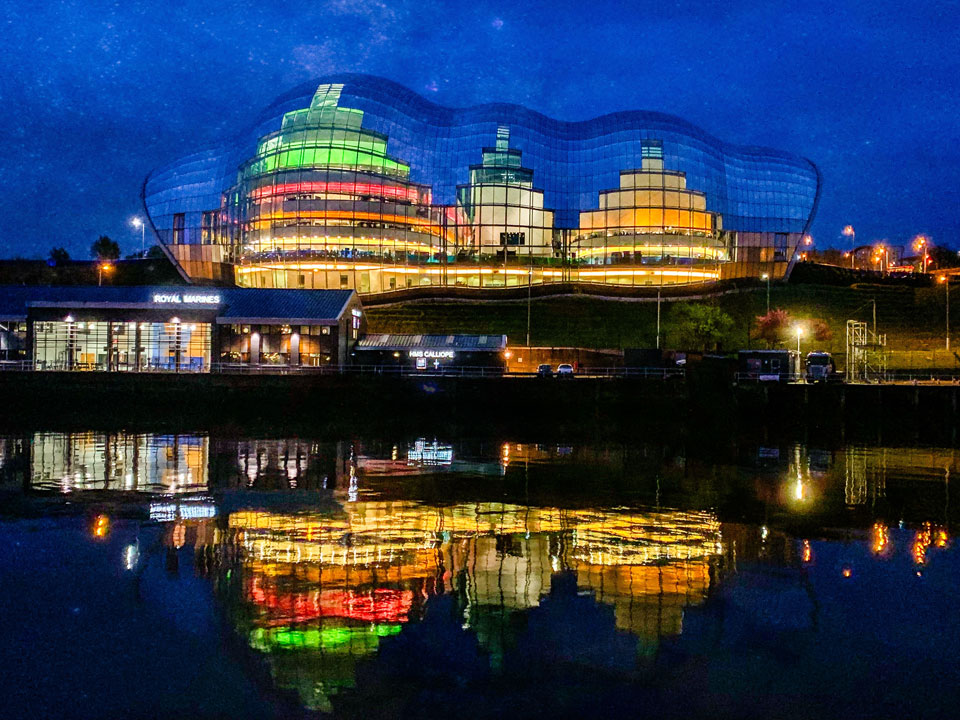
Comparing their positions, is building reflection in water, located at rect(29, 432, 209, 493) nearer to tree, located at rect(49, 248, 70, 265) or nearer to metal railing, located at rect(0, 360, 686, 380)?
metal railing, located at rect(0, 360, 686, 380)

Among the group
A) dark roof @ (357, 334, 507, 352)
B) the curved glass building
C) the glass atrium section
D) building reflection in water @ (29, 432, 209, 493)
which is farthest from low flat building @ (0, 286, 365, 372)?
the curved glass building

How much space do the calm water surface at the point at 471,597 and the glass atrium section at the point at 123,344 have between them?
37389 millimetres

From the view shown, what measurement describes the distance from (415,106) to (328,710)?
10682cm

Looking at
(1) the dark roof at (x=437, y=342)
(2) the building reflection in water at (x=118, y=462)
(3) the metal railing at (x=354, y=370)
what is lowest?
(2) the building reflection in water at (x=118, y=462)

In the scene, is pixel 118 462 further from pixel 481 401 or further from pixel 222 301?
pixel 222 301

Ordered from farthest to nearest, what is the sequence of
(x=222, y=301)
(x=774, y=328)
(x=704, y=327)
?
(x=774, y=328) < (x=704, y=327) < (x=222, y=301)

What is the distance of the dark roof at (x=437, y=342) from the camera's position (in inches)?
2628

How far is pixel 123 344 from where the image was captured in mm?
64875

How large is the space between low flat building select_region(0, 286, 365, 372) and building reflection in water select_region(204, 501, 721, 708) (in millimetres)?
44415

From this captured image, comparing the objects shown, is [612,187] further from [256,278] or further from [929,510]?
[929,510]

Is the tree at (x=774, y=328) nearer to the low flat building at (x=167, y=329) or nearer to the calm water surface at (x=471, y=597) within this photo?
the low flat building at (x=167, y=329)

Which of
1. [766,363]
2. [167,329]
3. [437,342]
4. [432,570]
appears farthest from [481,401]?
[432,570]

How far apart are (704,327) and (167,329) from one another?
4998 centimetres

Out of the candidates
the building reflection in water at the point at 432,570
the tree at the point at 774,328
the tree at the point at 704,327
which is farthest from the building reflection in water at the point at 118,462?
the tree at the point at 774,328
